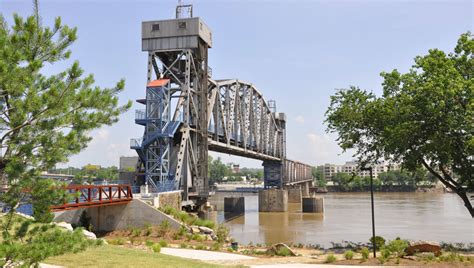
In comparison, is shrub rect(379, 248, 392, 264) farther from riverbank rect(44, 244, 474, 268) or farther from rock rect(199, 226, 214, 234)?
rock rect(199, 226, 214, 234)

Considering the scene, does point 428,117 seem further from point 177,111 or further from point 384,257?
point 177,111

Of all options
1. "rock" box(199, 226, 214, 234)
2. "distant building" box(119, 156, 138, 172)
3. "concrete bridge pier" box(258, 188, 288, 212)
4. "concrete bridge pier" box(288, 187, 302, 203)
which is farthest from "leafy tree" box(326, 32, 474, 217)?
"concrete bridge pier" box(288, 187, 302, 203)

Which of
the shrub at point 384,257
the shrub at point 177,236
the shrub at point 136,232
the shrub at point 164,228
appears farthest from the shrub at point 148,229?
the shrub at point 384,257

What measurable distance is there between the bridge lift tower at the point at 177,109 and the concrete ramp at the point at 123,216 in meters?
6.16

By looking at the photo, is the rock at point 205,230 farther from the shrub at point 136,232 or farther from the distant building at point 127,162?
the distant building at point 127,162

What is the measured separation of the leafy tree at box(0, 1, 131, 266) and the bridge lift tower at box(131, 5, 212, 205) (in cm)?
2799

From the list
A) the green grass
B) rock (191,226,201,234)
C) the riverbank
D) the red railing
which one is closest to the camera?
the green grass

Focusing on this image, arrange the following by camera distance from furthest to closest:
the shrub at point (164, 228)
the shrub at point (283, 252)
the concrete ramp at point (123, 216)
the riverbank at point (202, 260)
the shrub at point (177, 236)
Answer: the concrete ramp at point (123, 216)
the shrub at point (164, 228)
the shrub at point (177, 236)
the shrub at point (283, 252)
the riverbank at point (202, 260)

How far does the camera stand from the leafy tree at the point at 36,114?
9.33m

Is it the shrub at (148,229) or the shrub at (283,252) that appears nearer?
the shrub at (283,252)

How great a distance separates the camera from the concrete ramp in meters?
31.4

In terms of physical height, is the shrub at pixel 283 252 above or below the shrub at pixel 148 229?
below

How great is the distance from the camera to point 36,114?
973 cm

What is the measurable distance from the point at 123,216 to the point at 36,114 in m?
23.0
